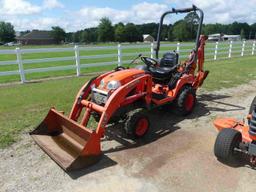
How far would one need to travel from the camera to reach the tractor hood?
15.3 feet

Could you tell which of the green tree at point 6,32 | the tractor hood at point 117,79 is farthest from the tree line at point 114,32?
the tractor hood at point 117,79

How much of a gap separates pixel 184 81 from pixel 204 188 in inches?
113

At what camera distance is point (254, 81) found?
33.3ft

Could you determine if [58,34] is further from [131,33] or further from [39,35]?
[131,33]

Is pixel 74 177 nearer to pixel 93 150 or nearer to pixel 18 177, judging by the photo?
pixel 93 150

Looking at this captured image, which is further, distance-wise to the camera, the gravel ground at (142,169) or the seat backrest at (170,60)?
the seat backrest at (170,60)

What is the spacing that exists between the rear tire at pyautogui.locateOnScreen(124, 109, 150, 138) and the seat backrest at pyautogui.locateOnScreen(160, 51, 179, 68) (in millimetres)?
1861

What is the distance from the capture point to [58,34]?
10238cm

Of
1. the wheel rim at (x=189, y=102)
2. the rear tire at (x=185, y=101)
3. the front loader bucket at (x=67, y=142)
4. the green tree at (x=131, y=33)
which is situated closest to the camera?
the front loader bucket at (x=67, y=142)

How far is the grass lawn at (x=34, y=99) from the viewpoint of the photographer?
533cm

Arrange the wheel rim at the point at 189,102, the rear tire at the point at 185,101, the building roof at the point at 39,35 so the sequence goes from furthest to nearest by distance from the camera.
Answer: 1. the building roof at the point at 39,35
2. the wheel rim at the point at 189,102
3. the rear tire at the point at 185,101

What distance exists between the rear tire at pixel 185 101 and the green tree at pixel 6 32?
338 ft

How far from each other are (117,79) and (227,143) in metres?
1.98

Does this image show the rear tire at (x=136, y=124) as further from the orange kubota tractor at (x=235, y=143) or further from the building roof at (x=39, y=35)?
the building roof at (x=39, y=35)
